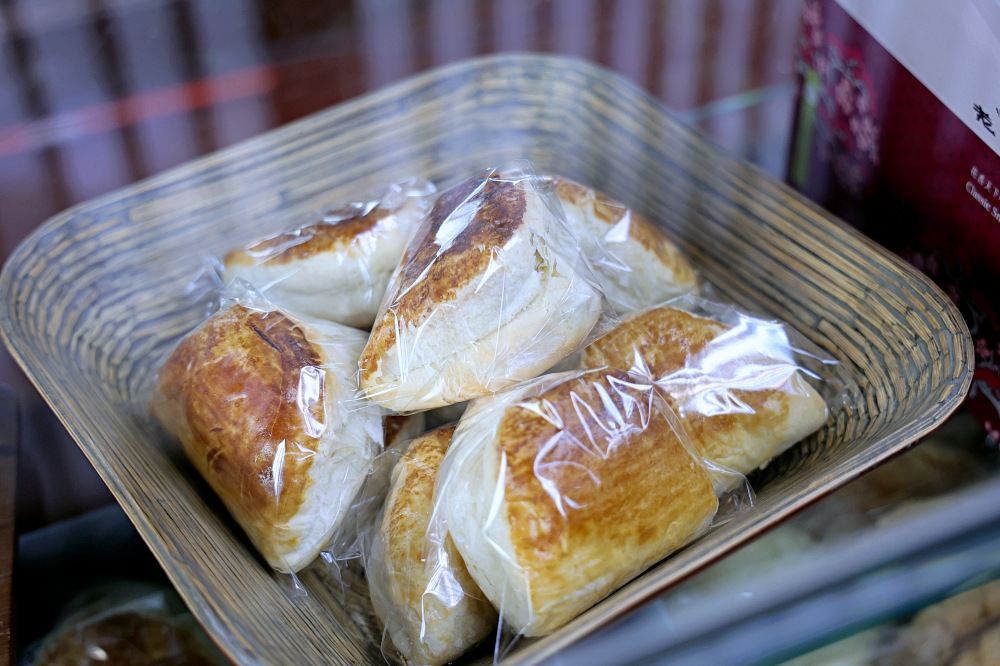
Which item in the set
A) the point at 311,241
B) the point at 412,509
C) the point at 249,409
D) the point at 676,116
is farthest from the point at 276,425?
the point at 676,116

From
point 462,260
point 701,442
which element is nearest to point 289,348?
point 462,260

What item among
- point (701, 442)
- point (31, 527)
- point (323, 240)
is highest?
point (323, 240)

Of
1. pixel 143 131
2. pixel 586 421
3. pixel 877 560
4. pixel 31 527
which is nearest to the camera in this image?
pixel 877 560

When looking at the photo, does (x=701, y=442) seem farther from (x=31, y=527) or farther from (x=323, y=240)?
(x=31, y=527)

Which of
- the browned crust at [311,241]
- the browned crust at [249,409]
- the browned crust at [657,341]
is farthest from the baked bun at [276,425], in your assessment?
the browned crust at [657,341]

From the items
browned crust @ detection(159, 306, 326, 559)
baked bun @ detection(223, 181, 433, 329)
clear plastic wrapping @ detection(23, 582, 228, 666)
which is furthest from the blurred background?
baked bun @ detection(223, 181, 433, 329)

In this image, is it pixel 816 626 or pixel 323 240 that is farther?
pixel 323 240
